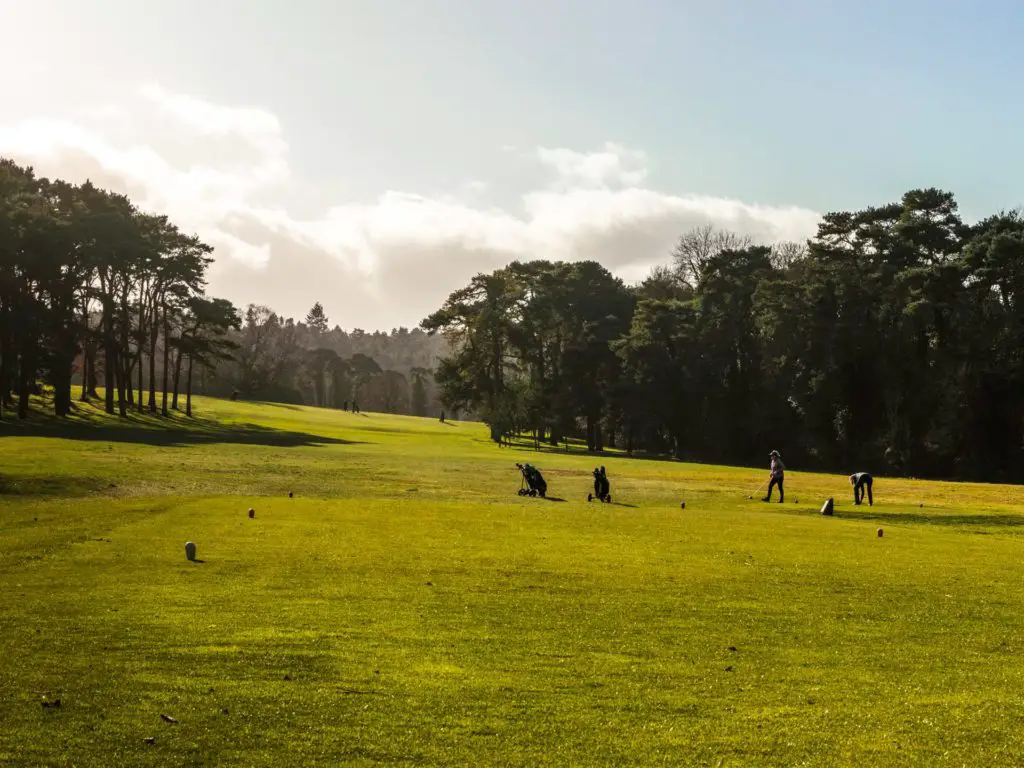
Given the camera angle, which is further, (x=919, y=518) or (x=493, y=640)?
(x=919, y=518)

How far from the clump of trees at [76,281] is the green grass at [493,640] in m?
47.2

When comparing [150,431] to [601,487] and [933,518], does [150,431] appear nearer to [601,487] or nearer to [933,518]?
[601,487]

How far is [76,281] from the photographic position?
76000 millimetres

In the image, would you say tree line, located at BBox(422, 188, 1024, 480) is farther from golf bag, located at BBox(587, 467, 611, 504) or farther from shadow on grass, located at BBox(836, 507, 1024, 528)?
golf bag, located at BBox(587, 467, 611, 504)

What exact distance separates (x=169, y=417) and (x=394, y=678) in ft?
287

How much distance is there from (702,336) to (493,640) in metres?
85.6

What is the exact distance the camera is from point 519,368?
111 m

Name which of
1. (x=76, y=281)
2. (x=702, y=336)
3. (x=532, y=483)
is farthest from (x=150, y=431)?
(x=702, y=336)

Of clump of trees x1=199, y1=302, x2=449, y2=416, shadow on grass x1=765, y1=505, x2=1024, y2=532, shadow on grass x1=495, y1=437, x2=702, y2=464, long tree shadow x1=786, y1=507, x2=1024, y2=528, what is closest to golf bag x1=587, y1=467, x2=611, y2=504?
shadow on grass x1=765, y1=505, x2=1024, y2=532

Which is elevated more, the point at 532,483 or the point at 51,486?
the point at 532,483

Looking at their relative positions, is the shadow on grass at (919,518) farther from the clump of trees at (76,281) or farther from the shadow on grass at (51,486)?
the clump of trees at (76,281)

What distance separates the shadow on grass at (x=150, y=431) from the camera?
194ft

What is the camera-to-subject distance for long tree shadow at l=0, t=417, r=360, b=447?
5888 centimetres

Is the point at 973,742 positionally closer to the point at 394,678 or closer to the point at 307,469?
the point at 394,678
